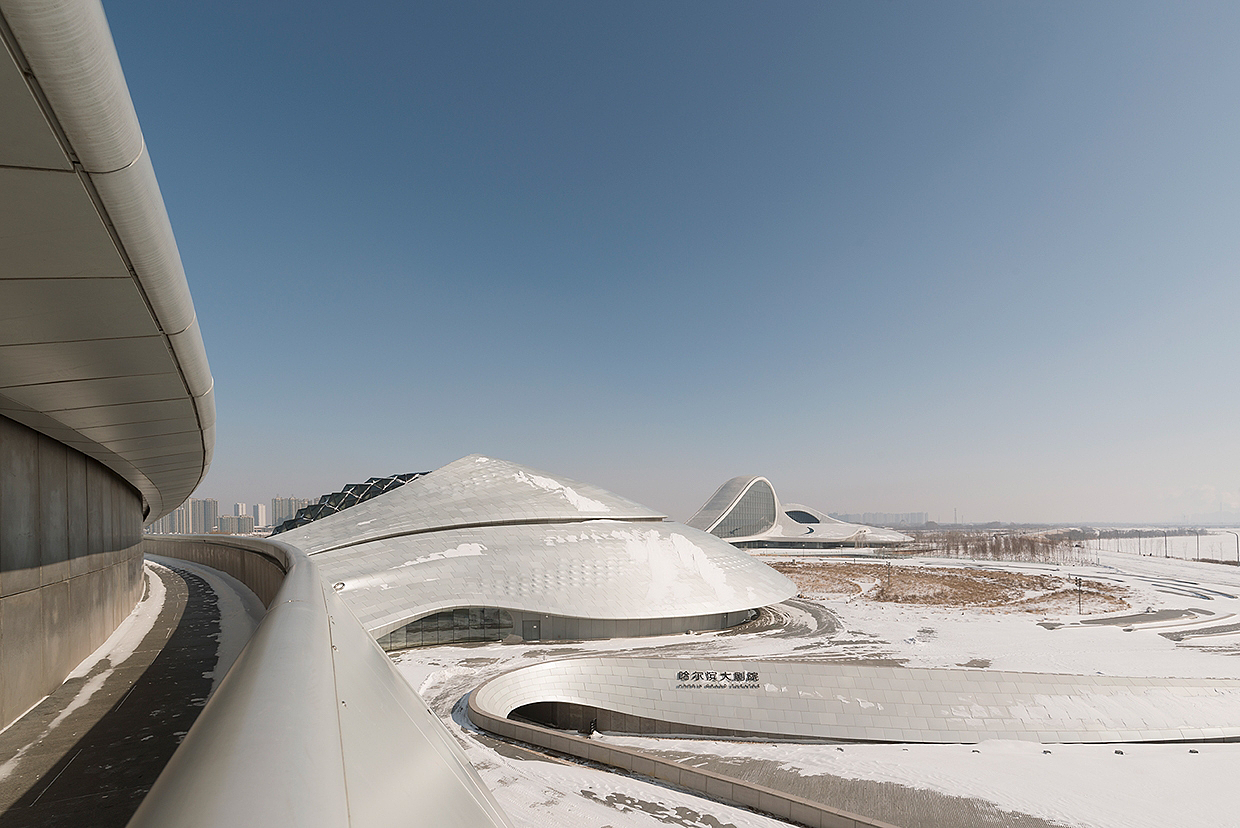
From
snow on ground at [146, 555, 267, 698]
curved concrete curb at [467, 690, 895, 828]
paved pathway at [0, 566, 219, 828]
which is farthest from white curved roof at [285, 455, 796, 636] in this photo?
paved pathway at [0, 566, 219, 828]

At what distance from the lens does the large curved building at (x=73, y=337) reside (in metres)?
2.33

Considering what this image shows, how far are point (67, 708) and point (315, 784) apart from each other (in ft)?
23.4

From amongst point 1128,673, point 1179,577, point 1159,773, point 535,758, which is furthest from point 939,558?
point 535,758

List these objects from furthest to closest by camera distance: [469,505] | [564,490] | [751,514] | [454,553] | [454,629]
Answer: [751,514] < [564,490] < [469,505] < [454,553] < [454,629]

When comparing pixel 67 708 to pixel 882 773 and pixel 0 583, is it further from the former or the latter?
pixel 882 773

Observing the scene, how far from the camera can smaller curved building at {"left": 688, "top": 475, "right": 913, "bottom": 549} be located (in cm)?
10425

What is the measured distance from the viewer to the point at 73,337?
4113mm

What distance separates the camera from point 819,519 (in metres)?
122

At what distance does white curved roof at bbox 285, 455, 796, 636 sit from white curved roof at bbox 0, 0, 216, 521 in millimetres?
21761

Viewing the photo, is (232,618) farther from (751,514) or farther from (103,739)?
(751,514)

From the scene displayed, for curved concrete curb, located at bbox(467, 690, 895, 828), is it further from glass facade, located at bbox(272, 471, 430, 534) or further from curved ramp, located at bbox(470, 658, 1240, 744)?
glass facade, located at bbox(272, 471, 430, 534)

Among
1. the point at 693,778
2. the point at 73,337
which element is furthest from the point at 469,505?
the point at 73,337

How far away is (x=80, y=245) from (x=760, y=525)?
11058cm

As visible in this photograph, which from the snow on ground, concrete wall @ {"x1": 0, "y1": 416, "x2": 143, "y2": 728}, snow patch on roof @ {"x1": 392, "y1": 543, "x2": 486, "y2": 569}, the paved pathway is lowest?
snow patch on roof @ {"x1": 392, "y1": 543, "x2": 486, "y2": 569}
